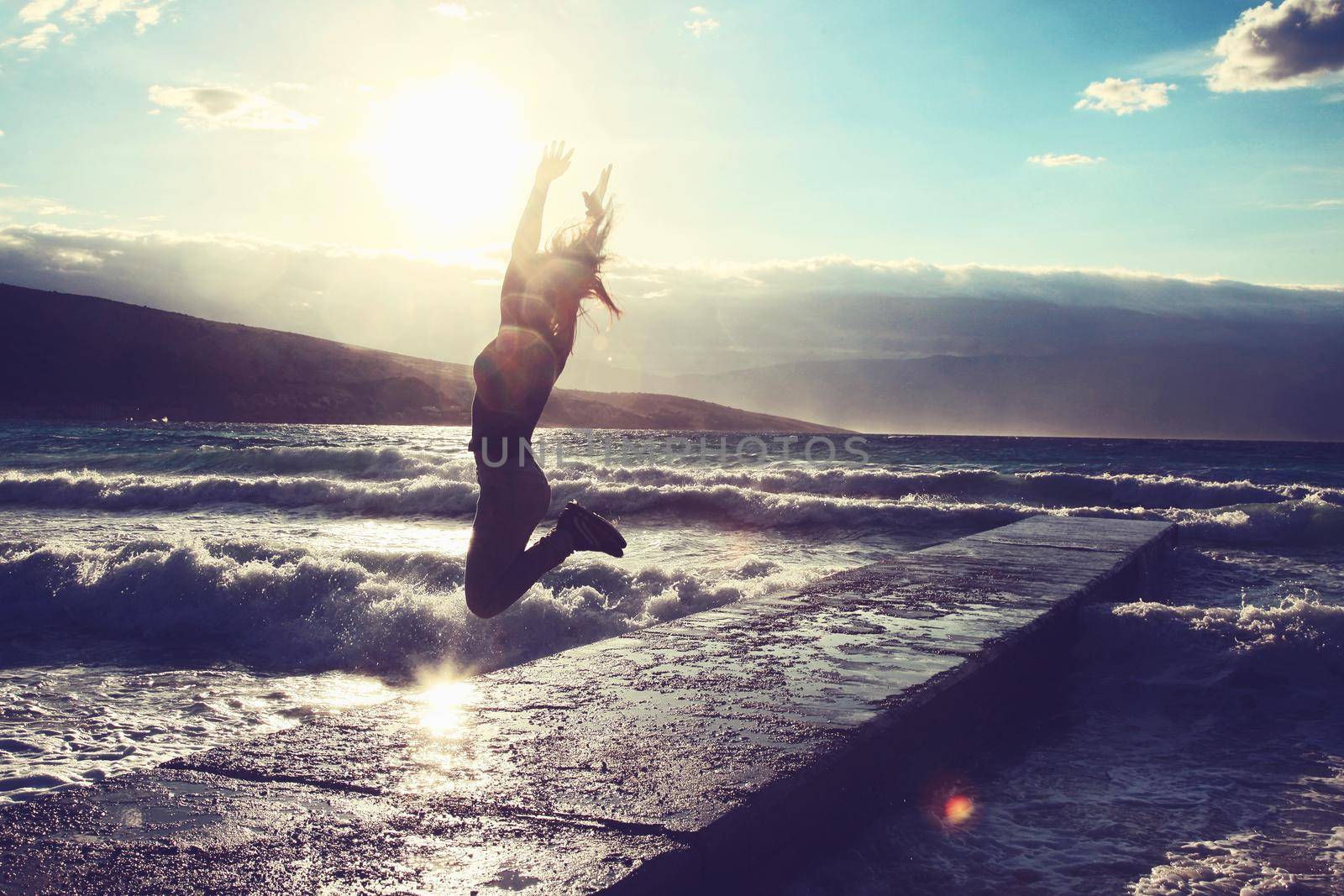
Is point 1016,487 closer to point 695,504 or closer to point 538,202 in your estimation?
point 695,504

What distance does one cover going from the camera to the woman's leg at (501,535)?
3.98 meters

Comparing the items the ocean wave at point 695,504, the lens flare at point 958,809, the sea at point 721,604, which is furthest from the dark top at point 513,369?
the ocean wave at point 695,504

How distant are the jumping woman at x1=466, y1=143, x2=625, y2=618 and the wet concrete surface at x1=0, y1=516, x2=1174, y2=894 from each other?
48 cm

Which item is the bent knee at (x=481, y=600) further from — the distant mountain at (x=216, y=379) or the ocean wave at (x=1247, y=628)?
the distant mountain at (x=216, y=379)

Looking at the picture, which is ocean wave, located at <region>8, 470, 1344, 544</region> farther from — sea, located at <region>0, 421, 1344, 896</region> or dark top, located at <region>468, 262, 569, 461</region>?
dark top, located at <region>468, 262, 569, 461</region>

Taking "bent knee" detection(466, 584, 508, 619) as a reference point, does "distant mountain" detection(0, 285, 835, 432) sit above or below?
above

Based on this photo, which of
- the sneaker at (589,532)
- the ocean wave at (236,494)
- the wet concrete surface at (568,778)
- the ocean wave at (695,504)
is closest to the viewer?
the wet concrete surface at (568,778)

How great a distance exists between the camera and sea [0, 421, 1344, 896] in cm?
300

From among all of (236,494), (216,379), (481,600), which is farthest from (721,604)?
(216,379)

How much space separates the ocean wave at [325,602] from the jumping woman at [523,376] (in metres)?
2.81

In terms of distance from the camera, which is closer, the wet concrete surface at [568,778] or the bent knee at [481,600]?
the wet concrete surface at [568,778]

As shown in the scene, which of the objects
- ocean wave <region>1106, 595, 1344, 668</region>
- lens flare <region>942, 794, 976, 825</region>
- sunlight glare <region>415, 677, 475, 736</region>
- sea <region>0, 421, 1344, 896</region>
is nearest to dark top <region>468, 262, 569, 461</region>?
sunlight glare <region>415, 677, 475, 736</region>

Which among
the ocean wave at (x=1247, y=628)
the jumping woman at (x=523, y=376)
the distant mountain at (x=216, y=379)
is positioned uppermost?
the distant mountain at (x=216, y=379)

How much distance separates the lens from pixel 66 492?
17.8 metres
